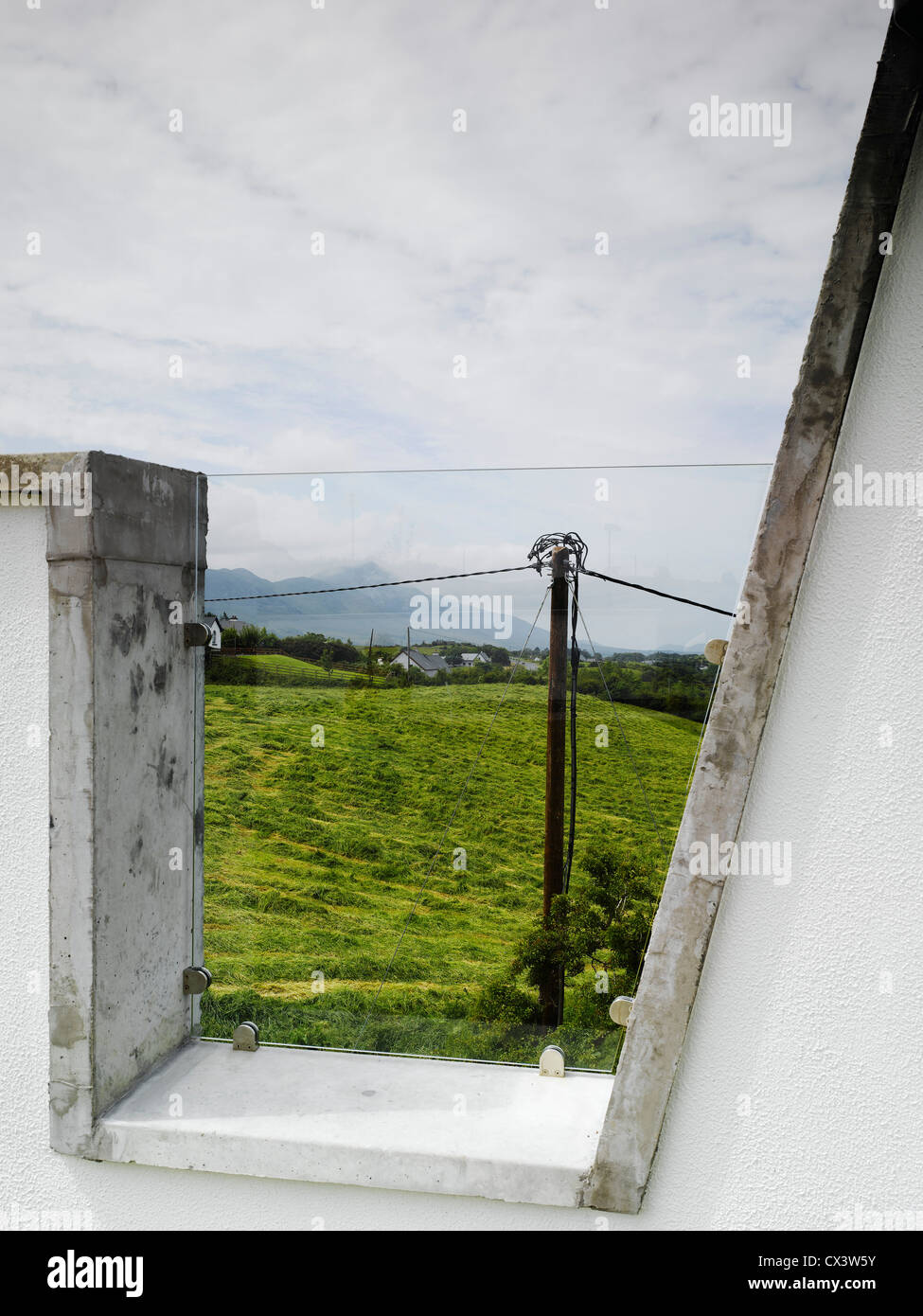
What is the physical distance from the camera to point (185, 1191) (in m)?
1.36

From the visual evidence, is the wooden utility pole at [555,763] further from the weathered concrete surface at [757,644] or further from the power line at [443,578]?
the weathered concrete surface at [757,644]

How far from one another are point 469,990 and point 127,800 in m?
0.73

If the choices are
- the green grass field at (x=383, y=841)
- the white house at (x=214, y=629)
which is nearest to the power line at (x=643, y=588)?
the green grass field at (x=383, y=841)

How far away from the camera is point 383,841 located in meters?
1.76

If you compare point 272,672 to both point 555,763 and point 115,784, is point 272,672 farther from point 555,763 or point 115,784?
point 555,763

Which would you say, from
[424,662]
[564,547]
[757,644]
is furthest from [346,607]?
[757,644]

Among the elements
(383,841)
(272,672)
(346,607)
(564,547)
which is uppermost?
(564,547)

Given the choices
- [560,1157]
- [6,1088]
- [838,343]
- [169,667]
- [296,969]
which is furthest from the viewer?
[296,969]

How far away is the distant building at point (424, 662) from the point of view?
1737 mm

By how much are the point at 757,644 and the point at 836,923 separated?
40 centimetres

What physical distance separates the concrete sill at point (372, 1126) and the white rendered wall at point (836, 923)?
92 millimetres

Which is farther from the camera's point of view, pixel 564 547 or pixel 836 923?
pixel 564 547
